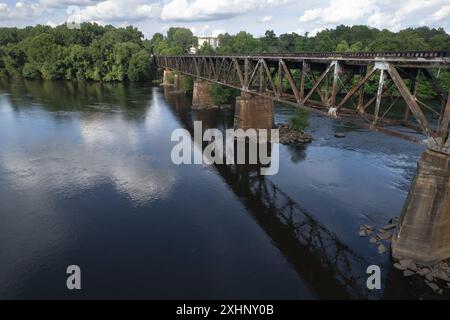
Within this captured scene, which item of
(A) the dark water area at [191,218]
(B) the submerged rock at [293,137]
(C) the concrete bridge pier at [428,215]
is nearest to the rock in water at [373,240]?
(A) the dark water area at [191,218]

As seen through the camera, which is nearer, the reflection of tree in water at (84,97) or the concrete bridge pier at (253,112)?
the concrete bridge pier at (253,112)

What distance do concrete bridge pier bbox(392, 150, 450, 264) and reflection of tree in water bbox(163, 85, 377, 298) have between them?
3.14 meters

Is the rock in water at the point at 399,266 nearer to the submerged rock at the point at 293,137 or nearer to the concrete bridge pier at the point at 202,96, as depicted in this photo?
the submerged rock at the point at 293,137

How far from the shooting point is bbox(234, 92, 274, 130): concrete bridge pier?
4784cm

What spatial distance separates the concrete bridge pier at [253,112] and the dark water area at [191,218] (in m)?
6.58

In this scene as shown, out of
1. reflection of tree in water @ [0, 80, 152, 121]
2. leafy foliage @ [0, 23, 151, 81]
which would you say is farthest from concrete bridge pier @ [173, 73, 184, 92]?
leafy foliage @ [0, 23, 151, 81]

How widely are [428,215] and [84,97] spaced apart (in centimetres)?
8690

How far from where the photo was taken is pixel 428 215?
1969 centimetres

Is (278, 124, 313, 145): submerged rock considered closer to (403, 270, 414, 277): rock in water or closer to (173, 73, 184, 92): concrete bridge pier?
(403, 270, 414, 277): rock in water

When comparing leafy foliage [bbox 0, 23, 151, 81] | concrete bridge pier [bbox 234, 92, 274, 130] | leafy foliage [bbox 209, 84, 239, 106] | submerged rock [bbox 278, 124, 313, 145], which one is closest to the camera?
submerged rock [bbox 278, 124, 313, 145]

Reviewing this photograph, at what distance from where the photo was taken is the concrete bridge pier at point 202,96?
2798 inches

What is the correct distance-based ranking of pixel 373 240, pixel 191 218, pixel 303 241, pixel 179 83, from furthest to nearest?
pixel 179 83, pixel 191 218, pixel 303 241, pixel 373 240

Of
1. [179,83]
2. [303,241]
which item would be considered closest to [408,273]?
[303,241]

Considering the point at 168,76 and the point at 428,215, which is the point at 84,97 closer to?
the point at 168,76
